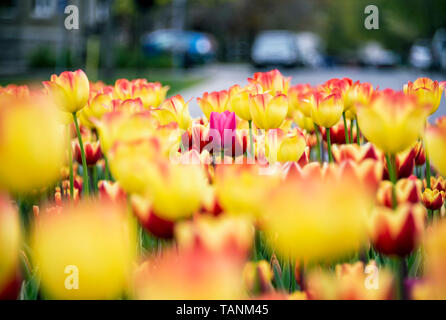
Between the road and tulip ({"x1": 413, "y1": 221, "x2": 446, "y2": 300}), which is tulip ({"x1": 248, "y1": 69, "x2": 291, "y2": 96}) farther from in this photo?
the road

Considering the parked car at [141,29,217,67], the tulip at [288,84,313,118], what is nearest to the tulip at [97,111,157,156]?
the tulip at [288,84,313,118]

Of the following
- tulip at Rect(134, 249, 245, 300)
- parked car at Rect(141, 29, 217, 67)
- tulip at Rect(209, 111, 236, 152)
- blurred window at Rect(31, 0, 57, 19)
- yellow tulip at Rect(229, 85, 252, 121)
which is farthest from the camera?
parked car at Rect(141, 29, 217, 67)

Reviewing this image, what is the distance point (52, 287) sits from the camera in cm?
50

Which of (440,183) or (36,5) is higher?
(36,5)

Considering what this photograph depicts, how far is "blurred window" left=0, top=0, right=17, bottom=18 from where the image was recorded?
827 inches

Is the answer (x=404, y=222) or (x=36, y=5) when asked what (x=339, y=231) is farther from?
(x=36, y=5)

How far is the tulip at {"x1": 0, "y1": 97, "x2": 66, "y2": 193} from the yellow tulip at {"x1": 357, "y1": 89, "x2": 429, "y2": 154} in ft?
1.32

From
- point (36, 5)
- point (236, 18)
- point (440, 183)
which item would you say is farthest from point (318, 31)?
point (440, 183)

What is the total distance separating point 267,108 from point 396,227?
17.2 inches

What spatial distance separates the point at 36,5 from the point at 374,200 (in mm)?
23295

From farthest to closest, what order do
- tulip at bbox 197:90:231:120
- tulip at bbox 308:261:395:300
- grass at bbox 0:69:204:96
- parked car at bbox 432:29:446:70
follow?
parked car at bbox 432:29:446:70 < grass at bbox 0:69:204:96 < tulip at bbox 197:90:231:120 < tulip at bbox 308:261:395:300

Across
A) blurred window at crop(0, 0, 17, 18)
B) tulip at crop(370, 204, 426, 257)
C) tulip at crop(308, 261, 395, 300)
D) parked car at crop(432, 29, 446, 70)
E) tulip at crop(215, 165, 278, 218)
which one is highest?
blurred window at crop(0, 0, 17, 18)

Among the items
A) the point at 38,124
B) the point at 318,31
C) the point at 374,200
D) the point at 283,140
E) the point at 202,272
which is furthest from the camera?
the point at 318,31

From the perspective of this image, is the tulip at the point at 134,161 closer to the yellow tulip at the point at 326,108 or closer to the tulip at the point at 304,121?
the yellow tulip at the point at 326,108
